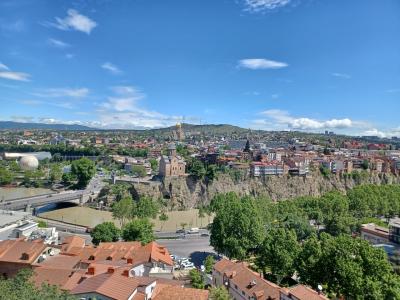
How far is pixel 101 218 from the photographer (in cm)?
5138

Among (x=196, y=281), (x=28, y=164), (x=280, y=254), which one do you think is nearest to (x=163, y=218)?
(x=196, y=281)

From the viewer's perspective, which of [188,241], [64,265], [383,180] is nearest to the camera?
[64,265]

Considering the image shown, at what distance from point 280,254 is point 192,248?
525 inches

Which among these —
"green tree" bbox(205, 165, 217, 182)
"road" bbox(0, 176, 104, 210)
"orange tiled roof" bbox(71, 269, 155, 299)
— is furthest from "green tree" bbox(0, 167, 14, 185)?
"orange tiled roof" bbox(71, 269, 155, 299)

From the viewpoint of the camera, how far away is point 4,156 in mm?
106188

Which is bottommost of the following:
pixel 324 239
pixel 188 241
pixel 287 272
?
pixel 188 241

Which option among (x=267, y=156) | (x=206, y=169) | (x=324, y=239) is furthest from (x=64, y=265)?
(x=267, y=156)

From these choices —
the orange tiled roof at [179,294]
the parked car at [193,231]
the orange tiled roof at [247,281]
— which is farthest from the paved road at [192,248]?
the orange tiled roof at [179,294]

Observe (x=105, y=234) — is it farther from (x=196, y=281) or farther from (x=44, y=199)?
(x=44, y=199)

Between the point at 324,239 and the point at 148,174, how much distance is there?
55709 mm

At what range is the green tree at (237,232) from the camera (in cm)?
2856

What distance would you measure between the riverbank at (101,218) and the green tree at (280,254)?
2277 cm

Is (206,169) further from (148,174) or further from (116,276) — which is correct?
(116,276)

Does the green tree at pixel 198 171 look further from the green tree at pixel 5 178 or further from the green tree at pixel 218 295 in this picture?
the green tree at pixel 218 295
